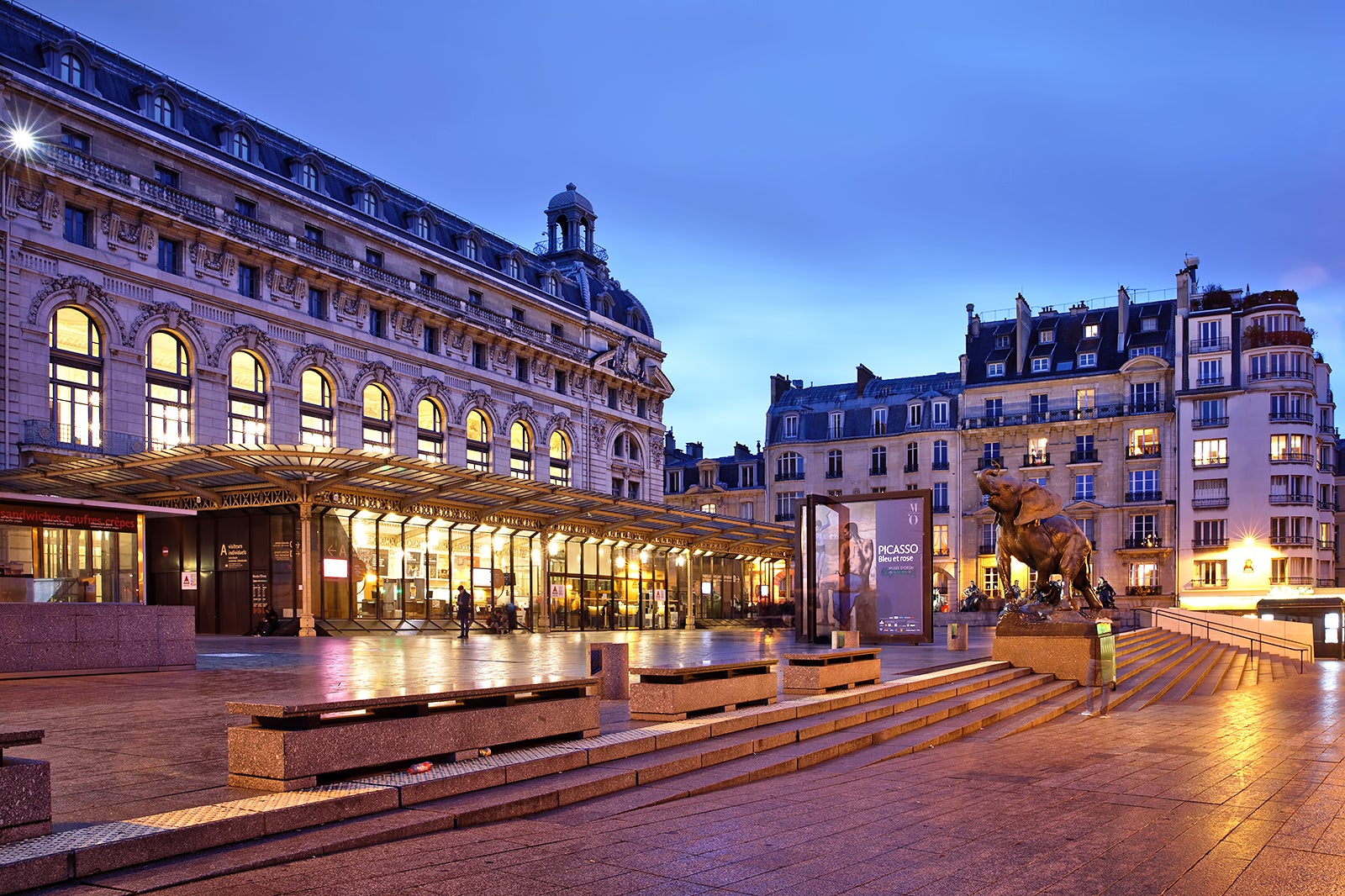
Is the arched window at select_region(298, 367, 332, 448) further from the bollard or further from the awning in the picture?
the bollard

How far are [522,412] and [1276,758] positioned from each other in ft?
148

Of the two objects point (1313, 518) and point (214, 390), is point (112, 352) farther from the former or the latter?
point (1313, 518)

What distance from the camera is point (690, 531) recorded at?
2009 inches

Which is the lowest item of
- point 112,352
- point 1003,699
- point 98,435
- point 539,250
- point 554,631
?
point 554,631

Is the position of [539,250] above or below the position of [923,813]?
above

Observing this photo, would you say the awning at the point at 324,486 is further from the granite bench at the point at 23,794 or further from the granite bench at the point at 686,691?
the granite bench at the point at 23,794

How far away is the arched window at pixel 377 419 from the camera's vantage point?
4638 centimetres

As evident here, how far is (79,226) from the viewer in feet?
118

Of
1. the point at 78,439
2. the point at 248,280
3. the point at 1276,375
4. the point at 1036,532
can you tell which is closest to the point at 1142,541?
the point at 1276,375

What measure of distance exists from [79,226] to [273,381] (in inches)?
336

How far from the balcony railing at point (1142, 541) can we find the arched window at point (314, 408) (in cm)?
4585

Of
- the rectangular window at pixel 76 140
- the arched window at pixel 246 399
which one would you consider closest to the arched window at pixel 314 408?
the arched window at pixel 246 399

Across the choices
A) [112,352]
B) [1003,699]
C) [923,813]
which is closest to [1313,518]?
[1003,699]

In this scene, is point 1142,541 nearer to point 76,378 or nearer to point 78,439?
point 78,439
